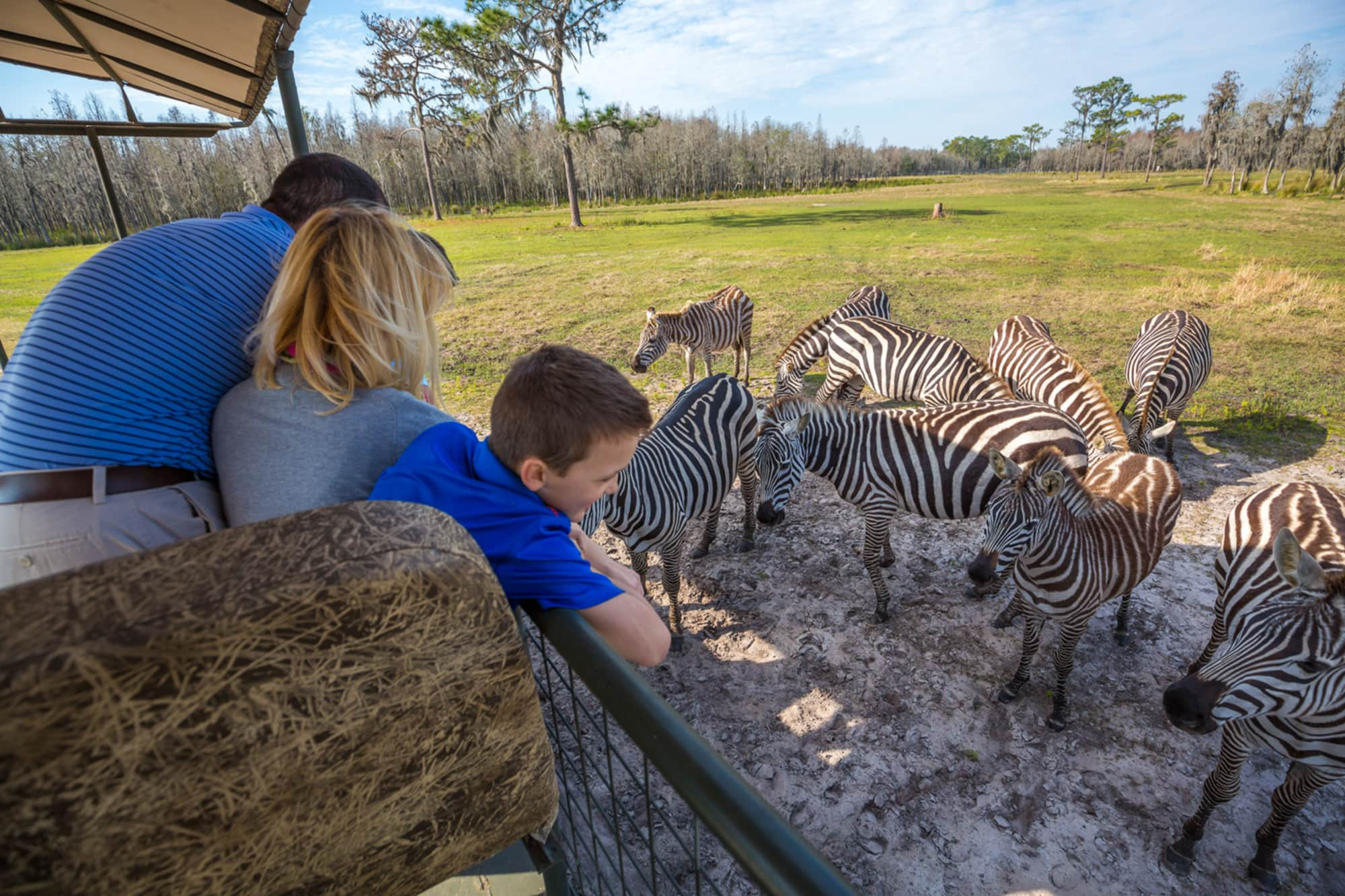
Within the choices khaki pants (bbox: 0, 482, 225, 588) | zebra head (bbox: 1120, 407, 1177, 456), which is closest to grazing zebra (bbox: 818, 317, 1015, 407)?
zebra head (bbox: 1120, 407, 1177, 456)

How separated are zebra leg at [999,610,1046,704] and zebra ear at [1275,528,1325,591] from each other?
1.25 m

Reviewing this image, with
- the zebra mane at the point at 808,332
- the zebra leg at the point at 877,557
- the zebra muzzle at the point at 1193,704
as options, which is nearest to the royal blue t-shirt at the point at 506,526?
the zebra muzzle at the point at 1193,704

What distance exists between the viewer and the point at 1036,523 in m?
3.70

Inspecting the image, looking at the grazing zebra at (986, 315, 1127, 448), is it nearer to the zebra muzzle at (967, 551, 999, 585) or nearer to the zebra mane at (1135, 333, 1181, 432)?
the zebra mane at (1135, 333, 1181, 432)

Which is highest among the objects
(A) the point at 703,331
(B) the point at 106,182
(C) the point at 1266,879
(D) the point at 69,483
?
(B) the point at 106,182

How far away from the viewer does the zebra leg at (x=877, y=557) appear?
15.2ft

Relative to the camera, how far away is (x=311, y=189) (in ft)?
7.28

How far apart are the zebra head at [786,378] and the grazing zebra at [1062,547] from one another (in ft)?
15.0

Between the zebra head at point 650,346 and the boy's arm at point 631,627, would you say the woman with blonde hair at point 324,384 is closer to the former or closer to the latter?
the boy's arm at point 631,627

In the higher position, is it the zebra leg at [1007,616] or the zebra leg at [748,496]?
the zebra leg at [748,496]

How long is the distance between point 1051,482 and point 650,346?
21.5ft

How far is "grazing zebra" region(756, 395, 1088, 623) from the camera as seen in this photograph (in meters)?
4.54

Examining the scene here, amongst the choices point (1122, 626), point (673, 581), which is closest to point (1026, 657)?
point (1122, 626)

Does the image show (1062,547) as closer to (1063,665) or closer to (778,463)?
(1063,665)
